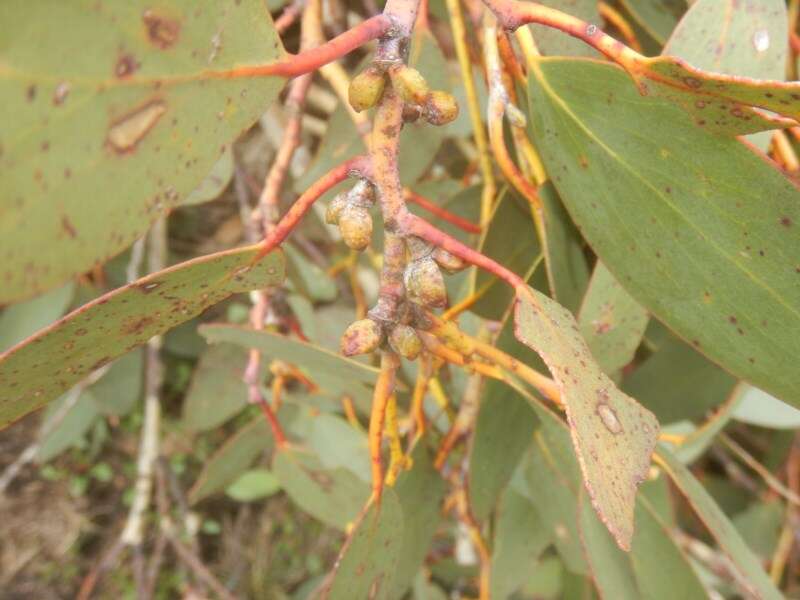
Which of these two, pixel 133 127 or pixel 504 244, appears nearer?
pixel 133 127

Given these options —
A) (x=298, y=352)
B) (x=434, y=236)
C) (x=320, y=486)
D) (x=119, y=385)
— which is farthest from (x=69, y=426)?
(x=434, y=236)

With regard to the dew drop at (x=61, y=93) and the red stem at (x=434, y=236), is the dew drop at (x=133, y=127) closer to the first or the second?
the dew drop at (x=61, y=93)

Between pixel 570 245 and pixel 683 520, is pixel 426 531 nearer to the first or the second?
pixel 570 245

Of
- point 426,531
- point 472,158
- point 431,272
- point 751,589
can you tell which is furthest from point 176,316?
point 472,158

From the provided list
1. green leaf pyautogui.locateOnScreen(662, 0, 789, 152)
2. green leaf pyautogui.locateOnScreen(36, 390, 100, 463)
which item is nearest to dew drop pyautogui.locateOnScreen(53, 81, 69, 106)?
green leaf pyautogui.locateOnScreen(662, 0, 789, 152)

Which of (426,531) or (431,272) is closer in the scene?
(431,272)

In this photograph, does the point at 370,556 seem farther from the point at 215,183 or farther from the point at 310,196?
the point at 215,183

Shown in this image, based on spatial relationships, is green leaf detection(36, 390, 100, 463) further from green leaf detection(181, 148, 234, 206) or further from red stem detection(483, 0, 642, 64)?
red stem detection(483, 0, 642, 64)
